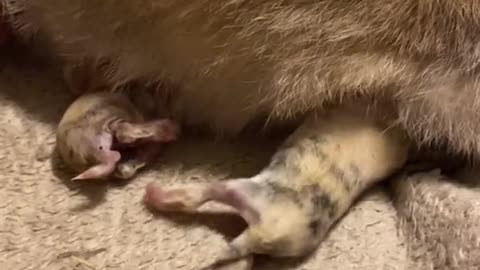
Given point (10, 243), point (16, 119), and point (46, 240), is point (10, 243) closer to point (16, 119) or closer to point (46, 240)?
point (46, 240)

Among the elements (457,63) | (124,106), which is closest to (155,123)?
(124,106)

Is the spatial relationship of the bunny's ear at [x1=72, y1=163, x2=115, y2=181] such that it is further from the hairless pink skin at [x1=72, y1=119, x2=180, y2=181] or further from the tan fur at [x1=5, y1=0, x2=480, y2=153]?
the tan fur at [x1=5, y1=0, x2=480, y2=153]

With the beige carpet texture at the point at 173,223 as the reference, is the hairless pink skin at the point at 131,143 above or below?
above

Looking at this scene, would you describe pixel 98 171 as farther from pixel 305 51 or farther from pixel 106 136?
pixel 305 51

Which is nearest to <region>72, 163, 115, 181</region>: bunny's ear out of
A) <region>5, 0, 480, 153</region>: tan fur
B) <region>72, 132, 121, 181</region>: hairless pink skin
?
<region>72, 132, 121, 181</region>: hairless pink skin

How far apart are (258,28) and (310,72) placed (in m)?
0.07

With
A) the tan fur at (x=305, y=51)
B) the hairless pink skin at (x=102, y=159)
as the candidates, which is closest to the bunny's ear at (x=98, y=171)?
the hairless pink skin at (x=102, y=159)

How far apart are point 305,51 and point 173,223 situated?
9.5 inches

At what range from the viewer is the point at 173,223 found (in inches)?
50.0

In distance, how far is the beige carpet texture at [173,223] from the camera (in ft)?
4.06

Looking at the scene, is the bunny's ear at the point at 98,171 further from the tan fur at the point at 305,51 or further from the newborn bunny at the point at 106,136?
the tan fur at the point at 305,51

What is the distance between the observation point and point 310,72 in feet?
3.99

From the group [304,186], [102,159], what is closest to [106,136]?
[102,159]

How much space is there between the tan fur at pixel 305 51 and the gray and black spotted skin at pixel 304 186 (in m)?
0.03
